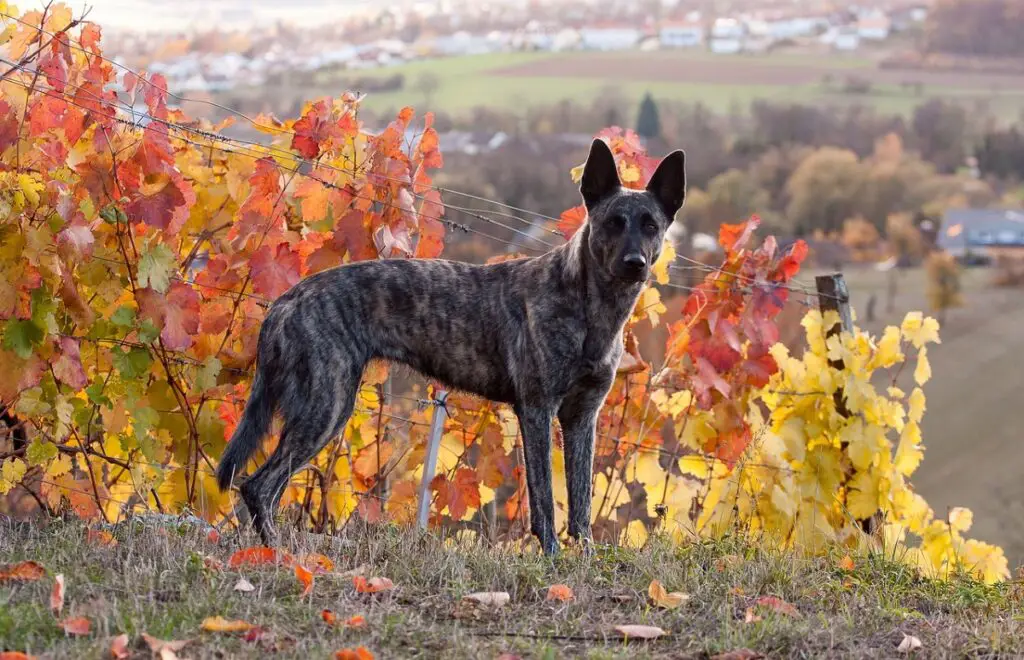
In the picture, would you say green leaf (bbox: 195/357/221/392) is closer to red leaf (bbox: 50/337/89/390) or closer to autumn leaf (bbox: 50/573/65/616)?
red leaf (bbox: 50/337/89/390)

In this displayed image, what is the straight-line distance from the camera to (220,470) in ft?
16.8

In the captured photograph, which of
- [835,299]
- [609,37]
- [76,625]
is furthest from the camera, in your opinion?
[609,37]

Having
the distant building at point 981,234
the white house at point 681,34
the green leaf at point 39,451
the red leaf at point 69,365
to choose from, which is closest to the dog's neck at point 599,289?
the red leaf at point 69,365

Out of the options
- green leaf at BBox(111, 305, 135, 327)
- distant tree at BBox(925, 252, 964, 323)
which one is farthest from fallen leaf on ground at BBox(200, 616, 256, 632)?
distant tree at BBox(925, 252, 964, 323)

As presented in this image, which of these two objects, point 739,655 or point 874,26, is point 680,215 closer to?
point 739,655

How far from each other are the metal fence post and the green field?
71.9 meters

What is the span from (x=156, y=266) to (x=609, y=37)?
321 ft

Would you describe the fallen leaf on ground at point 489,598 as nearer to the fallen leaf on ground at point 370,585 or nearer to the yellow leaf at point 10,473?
the fallen leaf on ground at point 370,585

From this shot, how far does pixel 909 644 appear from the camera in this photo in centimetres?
400

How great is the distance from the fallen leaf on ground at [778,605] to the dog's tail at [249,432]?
2264 millimetres

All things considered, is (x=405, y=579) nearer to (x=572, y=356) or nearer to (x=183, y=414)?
(x=572, y=356)

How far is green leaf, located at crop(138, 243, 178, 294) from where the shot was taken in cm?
507

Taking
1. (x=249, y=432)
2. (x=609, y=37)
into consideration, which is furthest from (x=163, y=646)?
(x=609, y=37)

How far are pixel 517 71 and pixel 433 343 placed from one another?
8621 centimetres
